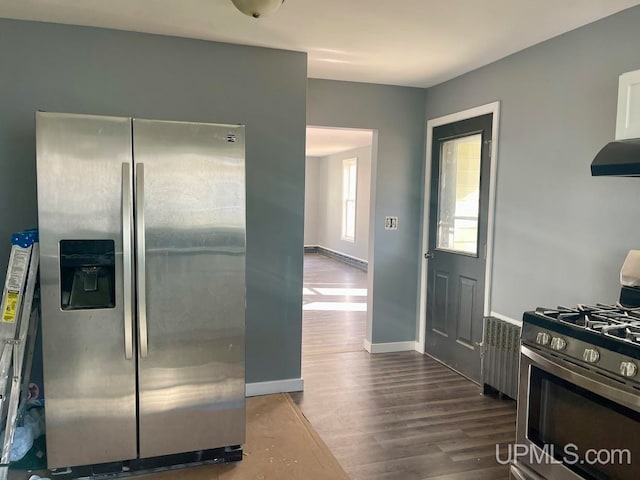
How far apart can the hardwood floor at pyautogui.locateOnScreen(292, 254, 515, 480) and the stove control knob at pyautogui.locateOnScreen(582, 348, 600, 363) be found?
0.96 meters

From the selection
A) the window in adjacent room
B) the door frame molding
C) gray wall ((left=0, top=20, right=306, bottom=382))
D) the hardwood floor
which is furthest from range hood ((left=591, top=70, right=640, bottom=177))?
the window in adjacent room

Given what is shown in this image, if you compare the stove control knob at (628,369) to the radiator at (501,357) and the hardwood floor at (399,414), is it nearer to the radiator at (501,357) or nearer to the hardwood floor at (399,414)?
the hardwood floor at (399,414)

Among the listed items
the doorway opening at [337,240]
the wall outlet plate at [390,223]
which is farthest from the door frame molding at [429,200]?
the doorway opening at [337,240]

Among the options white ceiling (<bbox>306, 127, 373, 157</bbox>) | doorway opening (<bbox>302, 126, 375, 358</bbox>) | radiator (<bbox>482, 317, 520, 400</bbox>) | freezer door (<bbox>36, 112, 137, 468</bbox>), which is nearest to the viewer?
freezer door (<bbox>36, 112, 137, 468</bbox>)

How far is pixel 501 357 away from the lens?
3.36 meters

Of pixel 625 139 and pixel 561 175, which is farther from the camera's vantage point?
pixel 561 175

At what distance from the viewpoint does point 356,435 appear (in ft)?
9.38

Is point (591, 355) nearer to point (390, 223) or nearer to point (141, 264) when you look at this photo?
point (141, 264)

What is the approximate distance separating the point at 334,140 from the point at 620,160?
6.48 m

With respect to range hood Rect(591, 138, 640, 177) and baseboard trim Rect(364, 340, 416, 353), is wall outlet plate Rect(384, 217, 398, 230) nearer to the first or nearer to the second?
baseboard trim Rect(364, 340, 416, 353)

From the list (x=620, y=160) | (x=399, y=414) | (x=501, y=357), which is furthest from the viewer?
(x=501, y=357)

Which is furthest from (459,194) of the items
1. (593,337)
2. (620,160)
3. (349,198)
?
(349,198)

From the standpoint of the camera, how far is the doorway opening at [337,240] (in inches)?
200

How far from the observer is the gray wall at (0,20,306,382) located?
2848 millimetres
